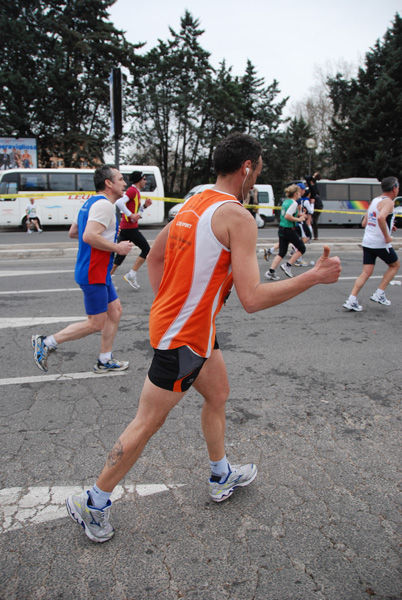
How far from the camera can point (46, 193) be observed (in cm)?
2194

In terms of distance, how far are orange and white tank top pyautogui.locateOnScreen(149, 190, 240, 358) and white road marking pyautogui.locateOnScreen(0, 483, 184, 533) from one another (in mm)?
965

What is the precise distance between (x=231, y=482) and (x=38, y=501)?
1.06 m

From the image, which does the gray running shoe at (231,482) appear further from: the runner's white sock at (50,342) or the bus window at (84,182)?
the bus window at (84,182)

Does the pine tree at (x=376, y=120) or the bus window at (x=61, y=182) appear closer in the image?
A: the bus window at (x=61, y=182)

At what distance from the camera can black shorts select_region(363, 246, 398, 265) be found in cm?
675

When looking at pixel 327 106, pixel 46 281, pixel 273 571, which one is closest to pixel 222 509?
pixel 273 571

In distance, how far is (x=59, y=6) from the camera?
29422 millimetres

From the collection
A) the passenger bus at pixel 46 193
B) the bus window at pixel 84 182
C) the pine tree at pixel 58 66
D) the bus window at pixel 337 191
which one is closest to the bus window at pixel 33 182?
the passenger bus at pixel 46 193

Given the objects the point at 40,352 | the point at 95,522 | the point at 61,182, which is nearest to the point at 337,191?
the point at 61,182

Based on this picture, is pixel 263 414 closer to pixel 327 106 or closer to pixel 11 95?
pixel 11 95

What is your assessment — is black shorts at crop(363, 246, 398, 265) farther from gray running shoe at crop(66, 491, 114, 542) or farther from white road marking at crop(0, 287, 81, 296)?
gray running shoe at crop(66, 491, 114, 542)

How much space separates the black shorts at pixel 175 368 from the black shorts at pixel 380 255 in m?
5.33

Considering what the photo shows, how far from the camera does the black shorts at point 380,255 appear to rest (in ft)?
22.1

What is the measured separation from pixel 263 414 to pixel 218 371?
4.14 ft
